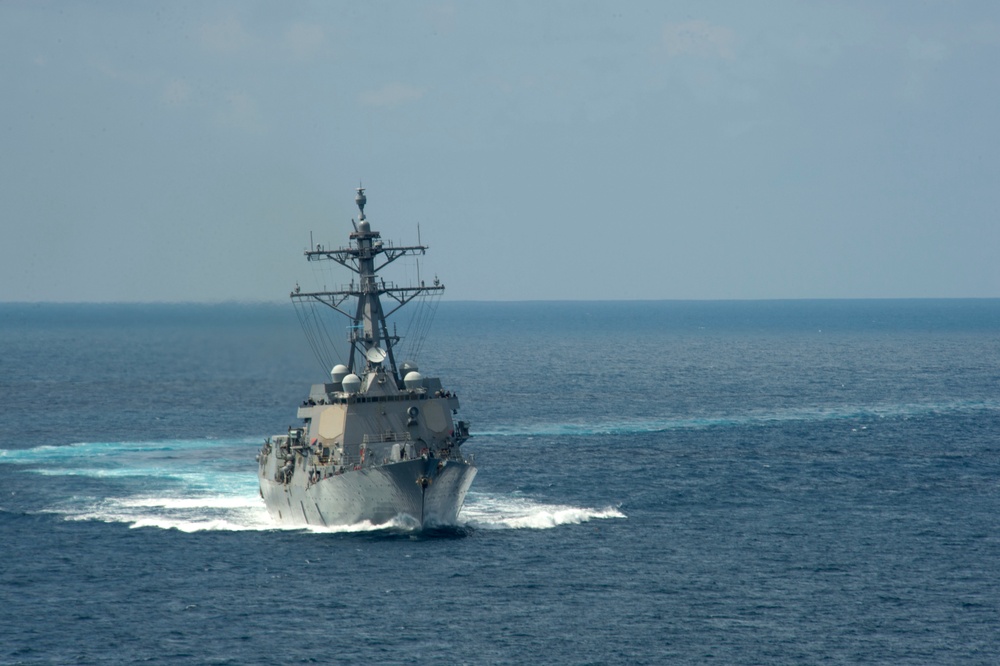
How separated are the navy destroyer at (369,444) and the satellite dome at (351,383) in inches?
2.1

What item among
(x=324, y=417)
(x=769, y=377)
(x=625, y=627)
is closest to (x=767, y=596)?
(x=625, y=627)

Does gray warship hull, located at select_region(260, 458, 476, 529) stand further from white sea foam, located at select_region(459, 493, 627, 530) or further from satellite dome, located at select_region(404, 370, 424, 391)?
satellite dome, located at select_region(404, 370, 424, 391)

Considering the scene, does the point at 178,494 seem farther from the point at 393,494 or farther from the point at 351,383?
the point at 393,494

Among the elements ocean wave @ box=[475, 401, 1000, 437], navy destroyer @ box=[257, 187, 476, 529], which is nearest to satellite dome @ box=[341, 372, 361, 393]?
navy destroyer @ box=[257, 187, 476, 529]

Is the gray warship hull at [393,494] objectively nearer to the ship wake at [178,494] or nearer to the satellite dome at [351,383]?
the ship wake at [178,494]

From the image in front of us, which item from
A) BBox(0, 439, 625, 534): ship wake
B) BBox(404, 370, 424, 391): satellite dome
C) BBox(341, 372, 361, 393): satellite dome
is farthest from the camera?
BBox(404, 370, 424, 391): satellite dome

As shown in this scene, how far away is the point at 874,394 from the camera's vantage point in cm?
13988

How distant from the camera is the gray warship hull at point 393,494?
6362 cm

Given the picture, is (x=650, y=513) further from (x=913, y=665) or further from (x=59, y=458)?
(x=59, y=458)

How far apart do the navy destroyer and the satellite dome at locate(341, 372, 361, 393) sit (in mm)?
53

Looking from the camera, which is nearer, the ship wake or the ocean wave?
the ship wake

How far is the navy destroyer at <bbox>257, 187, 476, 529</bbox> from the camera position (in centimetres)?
6425

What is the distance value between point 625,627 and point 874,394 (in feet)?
319

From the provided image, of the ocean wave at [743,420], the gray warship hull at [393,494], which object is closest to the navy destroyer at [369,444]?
the gray warship hull at [393,494]
